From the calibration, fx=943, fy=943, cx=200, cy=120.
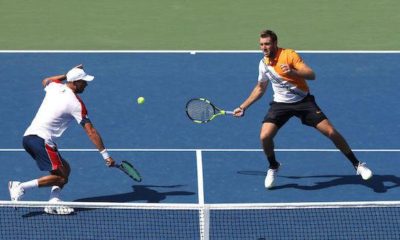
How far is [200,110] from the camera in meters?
13.1

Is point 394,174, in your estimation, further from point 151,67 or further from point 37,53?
point 37,53

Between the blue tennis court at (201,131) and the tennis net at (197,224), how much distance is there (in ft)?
2.38

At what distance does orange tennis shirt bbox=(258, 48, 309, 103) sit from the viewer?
12.5 metres

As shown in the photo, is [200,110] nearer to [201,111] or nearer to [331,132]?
[201,111]

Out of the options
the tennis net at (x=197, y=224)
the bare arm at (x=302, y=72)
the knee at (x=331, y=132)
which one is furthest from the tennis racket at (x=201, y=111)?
the tennis net at (x=197, y=224)

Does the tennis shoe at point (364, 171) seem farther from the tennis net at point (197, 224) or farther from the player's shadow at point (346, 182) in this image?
the tennis net at point (197, 224)

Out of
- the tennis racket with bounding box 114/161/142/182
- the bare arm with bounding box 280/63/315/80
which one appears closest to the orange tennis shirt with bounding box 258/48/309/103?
the bare arm with bounding box 280/63/315/80

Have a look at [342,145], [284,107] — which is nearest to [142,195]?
[284,107]

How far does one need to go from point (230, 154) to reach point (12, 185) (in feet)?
11.9

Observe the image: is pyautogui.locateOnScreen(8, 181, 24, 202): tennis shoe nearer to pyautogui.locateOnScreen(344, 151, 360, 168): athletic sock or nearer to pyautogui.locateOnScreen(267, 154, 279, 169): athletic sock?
pyautogui.locateOnScreen(267, 154, 279, 169): athletic sock

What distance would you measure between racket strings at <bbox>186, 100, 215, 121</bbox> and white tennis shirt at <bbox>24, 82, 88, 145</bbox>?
1.82 metres
